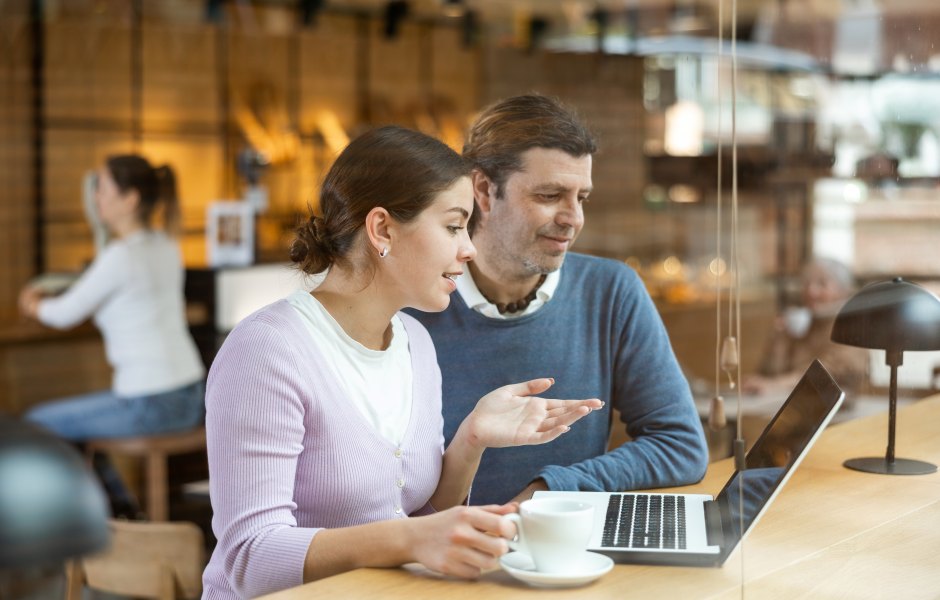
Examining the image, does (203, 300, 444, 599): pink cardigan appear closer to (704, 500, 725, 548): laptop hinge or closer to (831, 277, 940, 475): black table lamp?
(704, 500, 725, 548): laptop hinge

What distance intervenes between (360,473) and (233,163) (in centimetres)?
511

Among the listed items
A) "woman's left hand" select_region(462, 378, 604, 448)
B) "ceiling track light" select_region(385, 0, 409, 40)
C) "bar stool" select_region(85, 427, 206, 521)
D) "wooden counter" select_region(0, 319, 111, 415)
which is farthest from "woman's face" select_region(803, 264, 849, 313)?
"ceiling track light" select_region(385, 0, 409, 40)

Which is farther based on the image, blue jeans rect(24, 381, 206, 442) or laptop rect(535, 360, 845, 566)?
blue jeans rect(24, 381, 206, 442)

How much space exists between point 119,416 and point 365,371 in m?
2.76


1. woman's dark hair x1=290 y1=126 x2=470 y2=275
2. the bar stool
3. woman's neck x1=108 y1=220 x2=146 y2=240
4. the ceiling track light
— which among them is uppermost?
the ceiling track light

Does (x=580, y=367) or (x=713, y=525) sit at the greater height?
(x=580, y=367)

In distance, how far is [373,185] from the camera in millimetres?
1633

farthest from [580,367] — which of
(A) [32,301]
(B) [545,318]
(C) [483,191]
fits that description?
(A) [32,301]

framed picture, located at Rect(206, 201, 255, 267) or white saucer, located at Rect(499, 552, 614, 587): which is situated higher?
framed picture, located at Rect(206, 201, 255, 267)

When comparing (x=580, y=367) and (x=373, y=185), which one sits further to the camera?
(x=580, y=367)

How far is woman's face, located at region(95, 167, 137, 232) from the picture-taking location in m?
4.17

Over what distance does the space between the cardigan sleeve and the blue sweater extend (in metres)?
0.47

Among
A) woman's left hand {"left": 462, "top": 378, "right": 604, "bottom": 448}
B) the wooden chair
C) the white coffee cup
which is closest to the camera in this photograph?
the white coffee cup

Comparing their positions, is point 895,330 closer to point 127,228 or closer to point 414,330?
point 414,330
